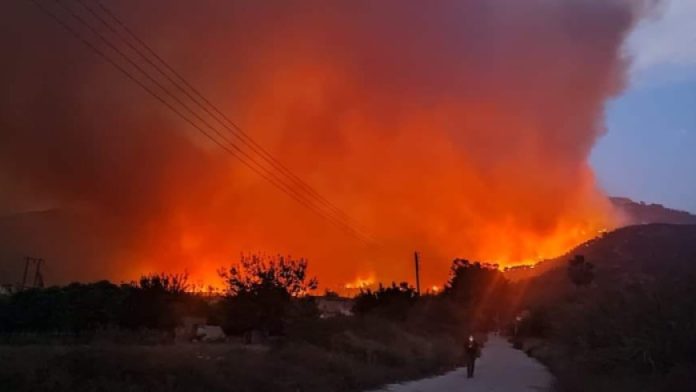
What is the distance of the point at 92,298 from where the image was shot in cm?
5391

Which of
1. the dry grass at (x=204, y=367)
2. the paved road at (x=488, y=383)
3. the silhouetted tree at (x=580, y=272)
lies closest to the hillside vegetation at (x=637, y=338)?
the paved road at (x=488, y=383)

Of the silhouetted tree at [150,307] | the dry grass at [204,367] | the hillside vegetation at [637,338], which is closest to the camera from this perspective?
the dry grass at [204,367]

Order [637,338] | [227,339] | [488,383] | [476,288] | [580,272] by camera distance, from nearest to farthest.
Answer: [637,338] < [488,383] < [227,339] < [580,272] < [476,288]

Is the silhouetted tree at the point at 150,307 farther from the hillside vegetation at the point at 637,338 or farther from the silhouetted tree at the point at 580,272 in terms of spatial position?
the silhouetted tree at the point at 580,272

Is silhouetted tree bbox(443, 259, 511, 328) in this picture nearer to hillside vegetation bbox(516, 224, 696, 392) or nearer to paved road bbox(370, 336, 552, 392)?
paved road bbox(370, 336, 552, 392)

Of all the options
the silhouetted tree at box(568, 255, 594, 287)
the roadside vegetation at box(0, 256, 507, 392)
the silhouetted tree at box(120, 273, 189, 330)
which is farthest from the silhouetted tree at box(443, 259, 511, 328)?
the silhouetted tree at box(120, 273, 189, 330)

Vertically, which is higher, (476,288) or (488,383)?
(476,288)

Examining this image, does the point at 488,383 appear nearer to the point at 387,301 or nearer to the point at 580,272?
the point at 387,301

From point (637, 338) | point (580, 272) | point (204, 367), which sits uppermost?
point (580, 272)

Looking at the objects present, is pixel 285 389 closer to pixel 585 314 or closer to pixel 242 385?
pixel 242 385

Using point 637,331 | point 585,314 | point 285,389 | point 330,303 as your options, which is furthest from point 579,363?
point 330,303

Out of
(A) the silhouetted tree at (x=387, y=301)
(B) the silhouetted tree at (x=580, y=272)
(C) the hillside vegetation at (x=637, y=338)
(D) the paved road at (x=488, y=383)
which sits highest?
(B) the silhouetted tree at (x=580, y=272)

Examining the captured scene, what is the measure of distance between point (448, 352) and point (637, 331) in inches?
1064

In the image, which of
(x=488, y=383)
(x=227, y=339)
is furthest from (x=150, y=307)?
(x=488, y=383)
